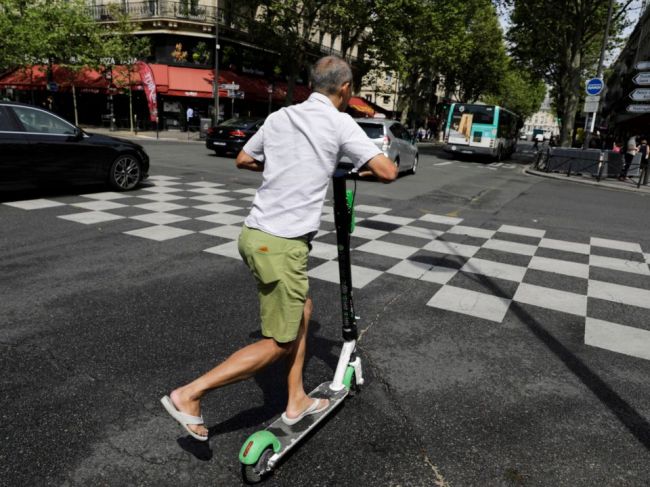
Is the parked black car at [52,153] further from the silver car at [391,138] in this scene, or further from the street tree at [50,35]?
the street tree at [50,35]

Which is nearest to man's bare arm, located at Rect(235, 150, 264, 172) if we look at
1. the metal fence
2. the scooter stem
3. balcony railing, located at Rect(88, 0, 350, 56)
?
the scooter stem

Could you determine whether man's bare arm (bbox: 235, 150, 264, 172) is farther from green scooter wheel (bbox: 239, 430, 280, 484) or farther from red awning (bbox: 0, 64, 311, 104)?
red awning (bbox: 0, 64, 311, 104)

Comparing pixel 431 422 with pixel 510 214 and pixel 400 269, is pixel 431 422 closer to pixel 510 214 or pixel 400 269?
pixel 400 269

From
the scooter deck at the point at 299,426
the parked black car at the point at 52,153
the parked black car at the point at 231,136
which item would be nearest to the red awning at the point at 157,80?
the parked black car at the point at 231,136

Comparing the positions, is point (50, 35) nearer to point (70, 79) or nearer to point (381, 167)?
point (70, 79)

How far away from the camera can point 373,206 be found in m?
8.74

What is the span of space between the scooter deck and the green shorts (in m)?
0.42

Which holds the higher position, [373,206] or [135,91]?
[135,91]

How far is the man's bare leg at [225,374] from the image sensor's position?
191cm

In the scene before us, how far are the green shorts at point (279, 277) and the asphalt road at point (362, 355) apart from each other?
649 millimetres

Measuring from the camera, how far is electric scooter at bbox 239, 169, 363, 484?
1.93 m

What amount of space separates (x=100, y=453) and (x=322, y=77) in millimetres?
1906

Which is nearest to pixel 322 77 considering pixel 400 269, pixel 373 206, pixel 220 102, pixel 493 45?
pixel 400 269

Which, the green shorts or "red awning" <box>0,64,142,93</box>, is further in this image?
"red awning" <box>0,64,142,93</box>
